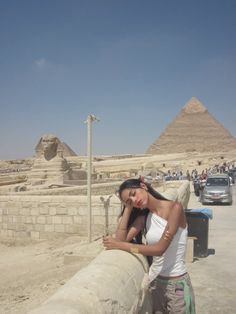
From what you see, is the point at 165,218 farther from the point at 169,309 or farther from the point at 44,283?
the point at 44,283

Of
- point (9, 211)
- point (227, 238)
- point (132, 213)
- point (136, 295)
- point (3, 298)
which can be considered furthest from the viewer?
point (9, 211)

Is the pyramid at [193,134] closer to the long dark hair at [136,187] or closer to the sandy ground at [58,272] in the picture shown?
the sandy ground at [58,272]

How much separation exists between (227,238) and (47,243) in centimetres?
388

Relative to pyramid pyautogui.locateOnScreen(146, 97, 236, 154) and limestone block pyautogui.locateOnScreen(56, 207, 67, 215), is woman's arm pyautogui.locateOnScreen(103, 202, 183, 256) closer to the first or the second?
limestone block pyautogui.locateOnScreen(56, 207, 67, 215)

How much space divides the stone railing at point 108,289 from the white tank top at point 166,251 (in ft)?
0.49

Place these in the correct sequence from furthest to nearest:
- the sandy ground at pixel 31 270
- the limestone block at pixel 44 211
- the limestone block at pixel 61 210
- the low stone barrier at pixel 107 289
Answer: the limestone block at pixel 44 211 → the limestone block at pixel 61 210 → the sandy ground at pixel 31 270 → the low stone barrier at pixel 107 289

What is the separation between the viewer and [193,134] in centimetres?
13925

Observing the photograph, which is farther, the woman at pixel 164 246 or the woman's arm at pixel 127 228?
the woman's arm at pixel 127 228

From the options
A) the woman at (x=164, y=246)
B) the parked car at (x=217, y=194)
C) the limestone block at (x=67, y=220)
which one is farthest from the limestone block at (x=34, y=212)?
the parked car at (x=217, y=194)

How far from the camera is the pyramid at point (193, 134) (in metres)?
132

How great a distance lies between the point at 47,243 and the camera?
8.53m

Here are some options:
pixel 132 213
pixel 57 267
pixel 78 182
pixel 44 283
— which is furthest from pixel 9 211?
pixel 78 182

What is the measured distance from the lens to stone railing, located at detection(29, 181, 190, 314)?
1806 mm

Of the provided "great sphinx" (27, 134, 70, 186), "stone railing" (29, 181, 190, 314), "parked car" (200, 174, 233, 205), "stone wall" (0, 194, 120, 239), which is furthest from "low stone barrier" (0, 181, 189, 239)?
"great sphinx" (27, 134, 70, 186)
